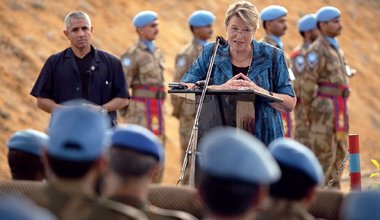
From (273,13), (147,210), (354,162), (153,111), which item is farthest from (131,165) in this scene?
(273,13)

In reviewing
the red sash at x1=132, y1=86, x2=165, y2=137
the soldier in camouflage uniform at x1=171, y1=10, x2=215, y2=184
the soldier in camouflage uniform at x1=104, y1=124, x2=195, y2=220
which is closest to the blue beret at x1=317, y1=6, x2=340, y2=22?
the soldier in camouflage uniform at x1=171, y1=10, x2=215, y2=184

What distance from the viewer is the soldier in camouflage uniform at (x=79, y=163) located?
21.5 feet

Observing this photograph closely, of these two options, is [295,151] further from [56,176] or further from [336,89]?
[336,89]

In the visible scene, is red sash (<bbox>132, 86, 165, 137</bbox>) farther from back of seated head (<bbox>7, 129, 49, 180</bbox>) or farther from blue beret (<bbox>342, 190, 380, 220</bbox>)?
blue beret (<bbox>342, 190, 380, 220</bbox>)

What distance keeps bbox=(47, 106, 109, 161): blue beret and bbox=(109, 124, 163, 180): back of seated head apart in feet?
0.38

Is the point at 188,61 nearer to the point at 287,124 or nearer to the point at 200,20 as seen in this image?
the point at 200,20

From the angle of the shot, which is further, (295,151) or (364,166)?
(364,166)

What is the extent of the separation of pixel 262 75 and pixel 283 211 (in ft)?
15.4

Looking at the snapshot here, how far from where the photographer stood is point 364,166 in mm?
24703

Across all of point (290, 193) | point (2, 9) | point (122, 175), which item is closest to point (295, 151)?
point (290, 193)

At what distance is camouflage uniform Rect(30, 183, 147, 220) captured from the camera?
6664 millimetres

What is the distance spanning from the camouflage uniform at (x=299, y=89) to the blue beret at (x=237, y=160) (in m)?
12.6

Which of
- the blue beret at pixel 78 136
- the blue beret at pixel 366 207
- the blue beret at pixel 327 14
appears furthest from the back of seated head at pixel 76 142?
the blue beret at pixel 327 14

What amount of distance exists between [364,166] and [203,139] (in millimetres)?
13666
